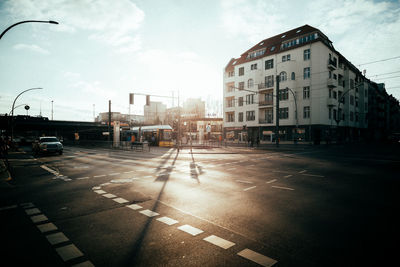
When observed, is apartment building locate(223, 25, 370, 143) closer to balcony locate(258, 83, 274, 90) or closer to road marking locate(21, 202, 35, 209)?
balcony locate(258, 83, 274, 90)

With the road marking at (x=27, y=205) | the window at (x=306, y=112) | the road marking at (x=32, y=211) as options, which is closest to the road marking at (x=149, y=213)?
the road marking at (x=32, y=211)

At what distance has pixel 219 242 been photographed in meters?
3.62

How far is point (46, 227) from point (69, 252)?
1.39 meters

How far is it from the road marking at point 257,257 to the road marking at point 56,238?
293 cm

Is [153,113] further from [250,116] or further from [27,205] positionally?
[27,205]

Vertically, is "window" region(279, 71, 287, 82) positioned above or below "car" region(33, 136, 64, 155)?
above

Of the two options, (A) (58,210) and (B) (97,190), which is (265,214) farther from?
(B) (97,190)

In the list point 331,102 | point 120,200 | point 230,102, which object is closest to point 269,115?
point 331,102

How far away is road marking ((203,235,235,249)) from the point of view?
3520 millimetres

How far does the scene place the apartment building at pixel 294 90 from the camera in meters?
37.3

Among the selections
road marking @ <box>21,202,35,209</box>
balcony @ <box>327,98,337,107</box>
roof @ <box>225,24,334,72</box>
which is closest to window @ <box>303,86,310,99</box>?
balcony @ <box>327,98,337,107</box>

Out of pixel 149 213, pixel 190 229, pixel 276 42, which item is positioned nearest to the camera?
pixel 190 229

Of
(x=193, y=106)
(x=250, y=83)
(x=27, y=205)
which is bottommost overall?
(x=27, y=205)

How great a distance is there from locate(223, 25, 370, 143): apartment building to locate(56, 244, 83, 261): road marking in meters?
30.3
